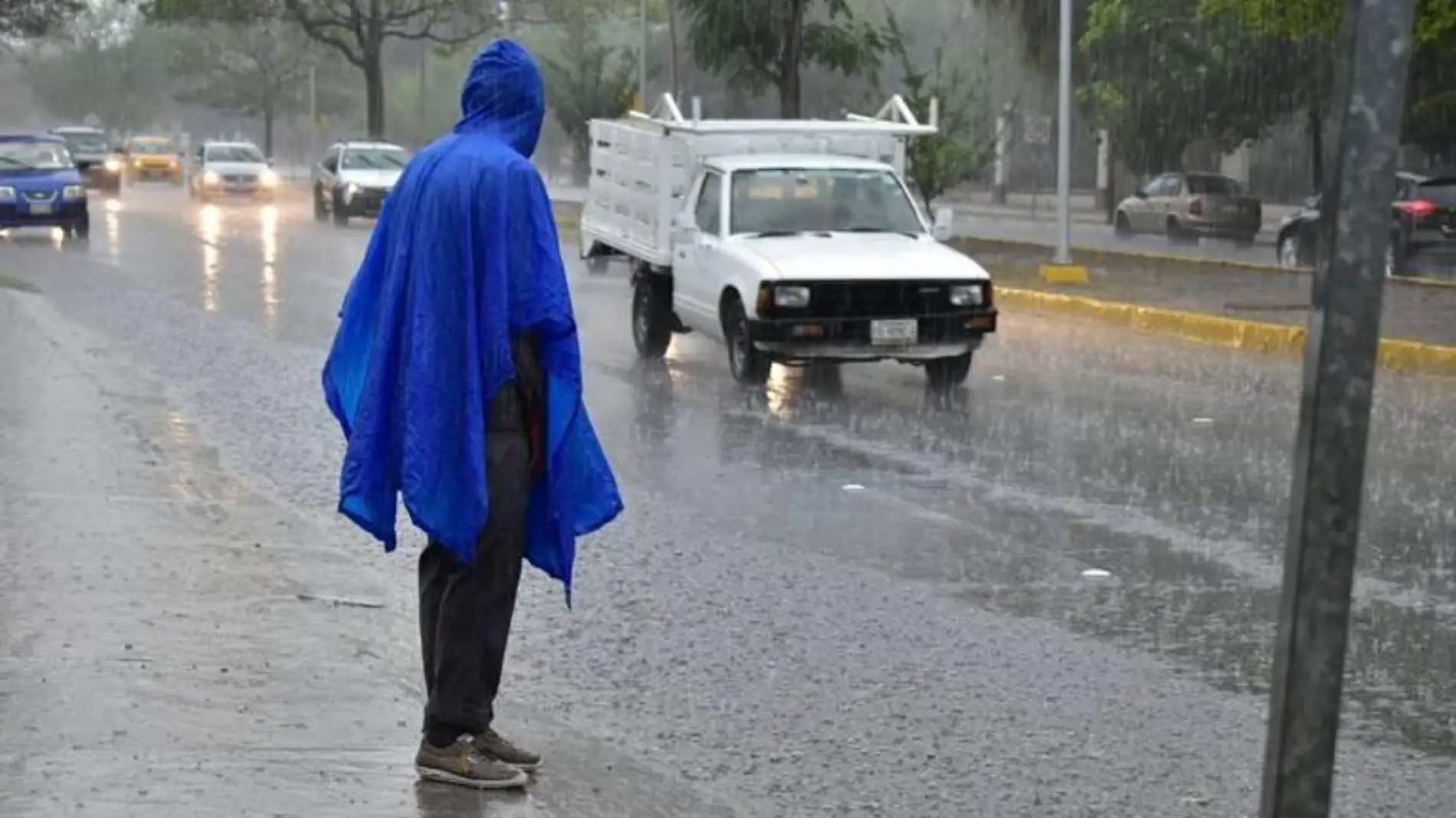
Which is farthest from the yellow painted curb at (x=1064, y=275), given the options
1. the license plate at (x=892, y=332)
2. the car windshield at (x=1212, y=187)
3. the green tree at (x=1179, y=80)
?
the car windshield at (x=1212, y=187)

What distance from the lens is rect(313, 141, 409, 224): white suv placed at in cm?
4559

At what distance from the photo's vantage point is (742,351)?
16266 millimetres

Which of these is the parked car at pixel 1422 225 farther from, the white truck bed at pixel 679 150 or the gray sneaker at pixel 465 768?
the gray sneaker at pixel 465 768

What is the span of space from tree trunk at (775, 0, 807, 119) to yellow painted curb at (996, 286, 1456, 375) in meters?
7.99

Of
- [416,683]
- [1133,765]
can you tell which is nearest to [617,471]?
[416,683]

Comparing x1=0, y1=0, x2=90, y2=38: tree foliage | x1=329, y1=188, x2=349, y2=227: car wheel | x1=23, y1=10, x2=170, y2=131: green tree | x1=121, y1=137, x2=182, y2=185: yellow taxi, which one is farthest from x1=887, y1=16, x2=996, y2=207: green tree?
x1=23, y1=10, x2=170, y2=131: green tree

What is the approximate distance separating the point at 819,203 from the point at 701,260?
3.19 ft

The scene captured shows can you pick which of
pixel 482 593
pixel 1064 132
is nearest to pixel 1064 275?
pixel 1064 132

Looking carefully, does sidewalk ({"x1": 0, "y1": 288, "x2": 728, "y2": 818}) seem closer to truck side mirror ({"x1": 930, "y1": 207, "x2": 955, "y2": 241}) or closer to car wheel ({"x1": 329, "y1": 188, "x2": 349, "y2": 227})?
truck side mirror ({"x1": 930, "y1": 207, "x2": 955, "y2": 241})

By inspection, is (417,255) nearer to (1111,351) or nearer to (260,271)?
(1111,351)

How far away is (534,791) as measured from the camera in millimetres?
5898

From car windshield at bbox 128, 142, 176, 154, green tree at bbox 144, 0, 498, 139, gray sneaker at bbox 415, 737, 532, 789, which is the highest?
green tree at bbox 144, 0, 498, 139

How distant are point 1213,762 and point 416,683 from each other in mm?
2393

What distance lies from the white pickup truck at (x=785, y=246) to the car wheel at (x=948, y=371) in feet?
0.04
